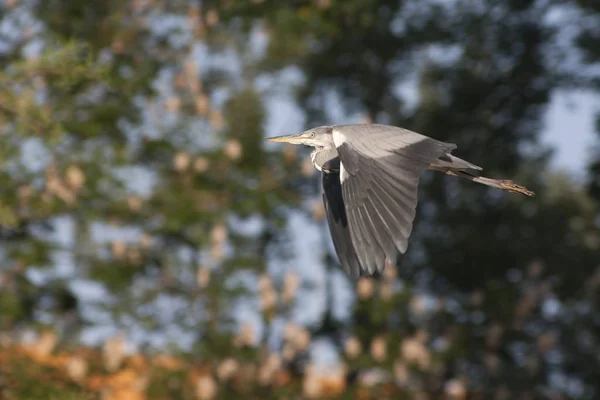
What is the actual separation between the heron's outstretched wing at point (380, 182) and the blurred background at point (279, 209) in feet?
12.8

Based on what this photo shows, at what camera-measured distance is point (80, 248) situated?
9781 millimetres

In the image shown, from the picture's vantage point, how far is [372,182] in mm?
3396

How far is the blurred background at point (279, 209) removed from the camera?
8.95 metres

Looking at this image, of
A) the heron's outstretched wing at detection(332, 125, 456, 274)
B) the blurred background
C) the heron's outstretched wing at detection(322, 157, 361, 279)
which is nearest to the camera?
the heron's outstretched wing at detection(332, 125, 456, 274)

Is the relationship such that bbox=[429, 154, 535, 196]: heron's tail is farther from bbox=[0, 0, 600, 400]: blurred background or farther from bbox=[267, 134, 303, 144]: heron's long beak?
bbox=[0, 0, 600, 400]: blurred background

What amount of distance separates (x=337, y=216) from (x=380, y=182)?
52 centimetres

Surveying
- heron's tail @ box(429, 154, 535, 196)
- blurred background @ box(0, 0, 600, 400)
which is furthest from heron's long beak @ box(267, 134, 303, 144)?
blurred background @ box(0, 0, 600, 400)

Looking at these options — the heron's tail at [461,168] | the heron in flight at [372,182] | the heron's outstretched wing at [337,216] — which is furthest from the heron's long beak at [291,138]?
the heron's tail at [461,168]

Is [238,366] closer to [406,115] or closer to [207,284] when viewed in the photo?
[207,284]

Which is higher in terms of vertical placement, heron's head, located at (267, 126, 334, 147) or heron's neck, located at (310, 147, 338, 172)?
heron's head, located at (267, 126, 334, 147)

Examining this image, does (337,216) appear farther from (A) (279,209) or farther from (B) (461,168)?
(A) (279,209)

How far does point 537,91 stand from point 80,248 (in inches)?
221

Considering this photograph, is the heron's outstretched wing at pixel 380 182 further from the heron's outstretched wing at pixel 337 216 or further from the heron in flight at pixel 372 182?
the heron's outstretched wing at pixel 337 216

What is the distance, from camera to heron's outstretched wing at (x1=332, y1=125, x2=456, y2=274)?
10.4ft
